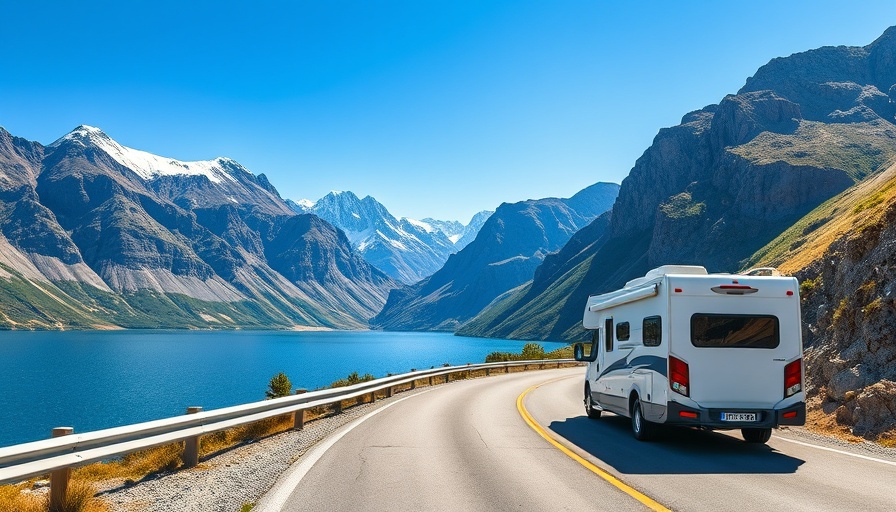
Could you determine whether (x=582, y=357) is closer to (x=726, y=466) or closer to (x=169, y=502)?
(x=726, y=466)

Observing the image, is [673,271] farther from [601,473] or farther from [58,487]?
[58,487]

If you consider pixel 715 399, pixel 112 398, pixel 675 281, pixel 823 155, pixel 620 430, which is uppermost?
pixel 823 155

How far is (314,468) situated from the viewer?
32.1ft

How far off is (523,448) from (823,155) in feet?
684

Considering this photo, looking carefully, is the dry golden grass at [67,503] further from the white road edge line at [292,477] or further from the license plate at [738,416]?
the license plate at [738,416]

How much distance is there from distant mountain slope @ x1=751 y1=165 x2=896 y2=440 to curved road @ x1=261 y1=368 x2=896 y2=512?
71.7 inches

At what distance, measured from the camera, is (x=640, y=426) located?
13.0m

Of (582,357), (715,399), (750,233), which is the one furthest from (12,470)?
(750,233)

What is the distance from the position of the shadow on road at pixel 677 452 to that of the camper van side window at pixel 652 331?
79.6 inches

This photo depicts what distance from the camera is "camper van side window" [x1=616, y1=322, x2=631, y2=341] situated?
14215mm

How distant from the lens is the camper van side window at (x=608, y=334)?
15.6 meters

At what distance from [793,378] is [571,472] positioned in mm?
5115

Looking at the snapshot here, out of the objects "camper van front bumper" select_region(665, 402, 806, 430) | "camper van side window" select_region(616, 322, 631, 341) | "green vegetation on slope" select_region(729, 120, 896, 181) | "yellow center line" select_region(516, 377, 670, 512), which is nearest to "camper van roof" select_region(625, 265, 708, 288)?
"camper van side window" select_region(616, 322, 631, 341)

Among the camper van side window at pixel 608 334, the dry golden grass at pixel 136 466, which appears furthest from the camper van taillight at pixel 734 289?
the dry golden grass at pixel 136 466
